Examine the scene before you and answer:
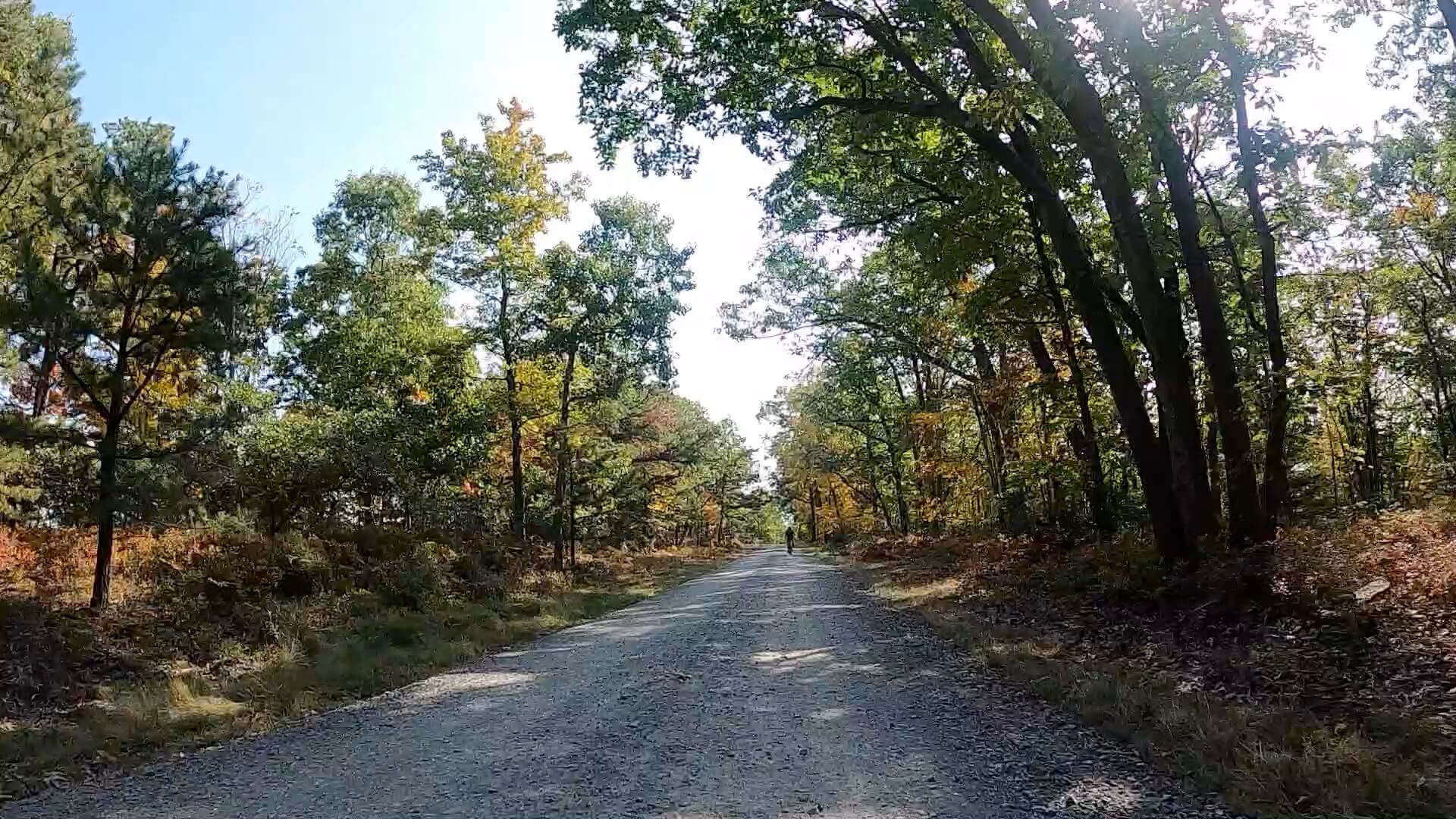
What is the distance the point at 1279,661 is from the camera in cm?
658

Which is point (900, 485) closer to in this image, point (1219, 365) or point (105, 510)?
point (1219, 365)

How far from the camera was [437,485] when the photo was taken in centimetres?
1972

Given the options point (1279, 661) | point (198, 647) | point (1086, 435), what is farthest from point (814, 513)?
point (1279, 661)

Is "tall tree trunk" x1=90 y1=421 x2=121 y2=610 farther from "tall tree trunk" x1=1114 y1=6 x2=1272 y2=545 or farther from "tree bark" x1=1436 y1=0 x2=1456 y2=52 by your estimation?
"tree bark" x1=1436 y1=0 x2=1456 y2=52

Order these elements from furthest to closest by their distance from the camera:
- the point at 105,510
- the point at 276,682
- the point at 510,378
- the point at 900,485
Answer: the point at 900,485
the point at 510,378
the point at 105,510
the point at 276,682

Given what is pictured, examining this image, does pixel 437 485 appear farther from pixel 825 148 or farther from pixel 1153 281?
Result: pixel 1153 281

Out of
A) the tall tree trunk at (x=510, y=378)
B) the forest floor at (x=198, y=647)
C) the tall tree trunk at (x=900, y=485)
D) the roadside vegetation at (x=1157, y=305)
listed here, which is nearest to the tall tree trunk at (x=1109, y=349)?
the roadside vegetation at (x=1157, y=305)

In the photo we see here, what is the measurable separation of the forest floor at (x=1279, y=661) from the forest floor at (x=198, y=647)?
6.94 meters

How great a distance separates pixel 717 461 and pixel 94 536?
4808 cm

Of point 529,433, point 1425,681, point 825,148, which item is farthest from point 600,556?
point 1425,681

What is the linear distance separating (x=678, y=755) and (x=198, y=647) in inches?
301

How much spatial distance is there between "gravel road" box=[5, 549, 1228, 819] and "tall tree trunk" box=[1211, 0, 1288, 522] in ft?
18.3

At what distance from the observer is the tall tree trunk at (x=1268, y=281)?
9.88 meters

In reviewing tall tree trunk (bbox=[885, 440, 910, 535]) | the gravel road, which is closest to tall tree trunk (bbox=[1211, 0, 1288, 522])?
the gravel road
